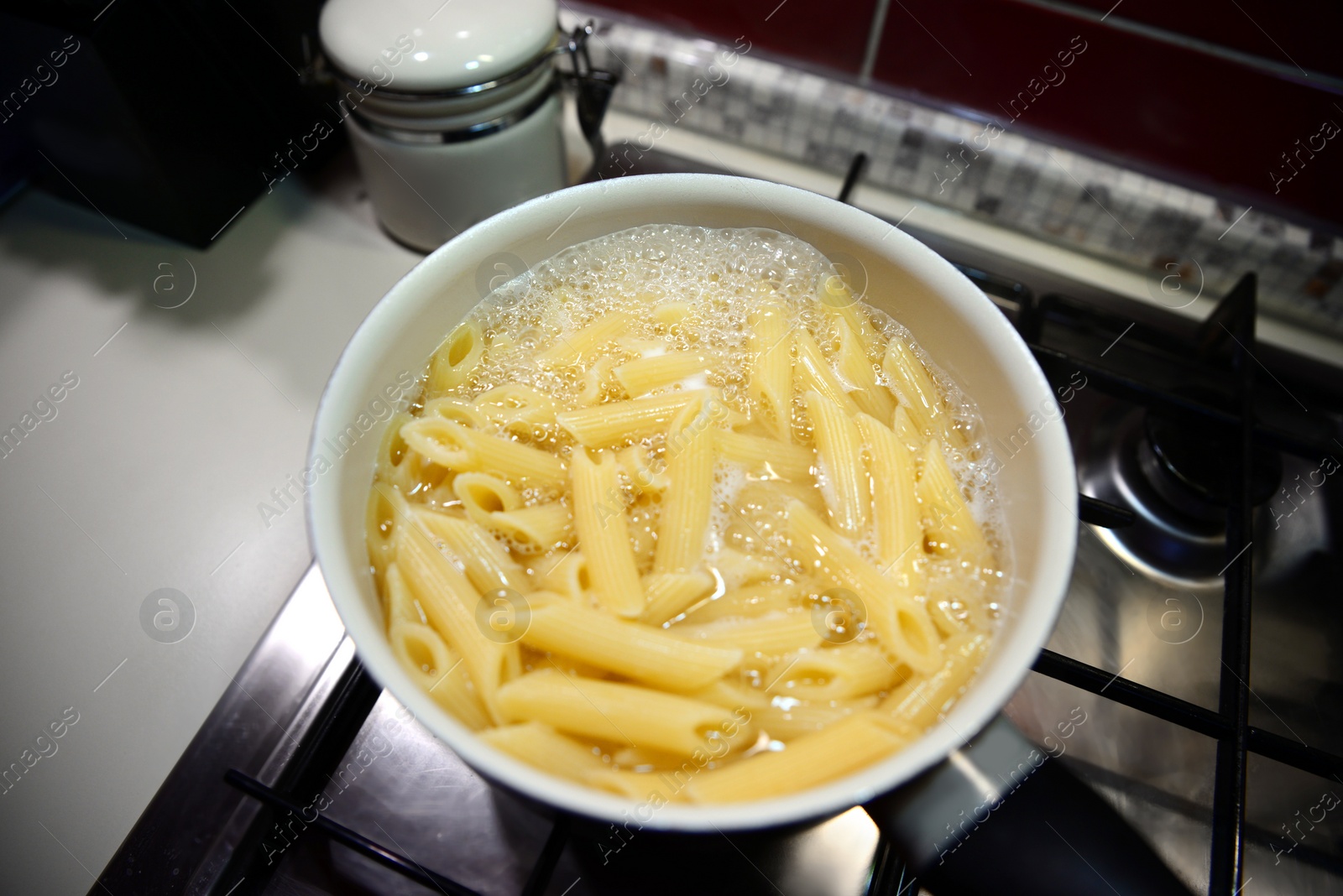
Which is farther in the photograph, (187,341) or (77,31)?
(187,341)

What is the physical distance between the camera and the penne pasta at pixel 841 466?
57 centimetres

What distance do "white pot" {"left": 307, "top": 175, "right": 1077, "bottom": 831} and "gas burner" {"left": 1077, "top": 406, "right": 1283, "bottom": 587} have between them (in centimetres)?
27

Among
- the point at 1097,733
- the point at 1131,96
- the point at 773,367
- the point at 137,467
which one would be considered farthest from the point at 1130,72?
the point at 137,467

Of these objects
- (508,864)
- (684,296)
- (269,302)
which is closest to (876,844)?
(508,864)

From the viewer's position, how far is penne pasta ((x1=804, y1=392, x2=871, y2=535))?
57 cm

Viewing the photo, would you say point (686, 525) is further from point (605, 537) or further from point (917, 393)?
point (917, 393)

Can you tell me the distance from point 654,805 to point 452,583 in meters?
0.21

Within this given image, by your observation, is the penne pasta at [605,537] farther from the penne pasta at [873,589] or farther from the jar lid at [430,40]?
the jar lid at [430,40]

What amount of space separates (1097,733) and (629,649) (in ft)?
1.32

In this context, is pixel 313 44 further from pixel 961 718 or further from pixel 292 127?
pixel 961 718

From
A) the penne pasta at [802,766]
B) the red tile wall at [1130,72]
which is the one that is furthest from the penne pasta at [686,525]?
the red tile wall at [1130,72]

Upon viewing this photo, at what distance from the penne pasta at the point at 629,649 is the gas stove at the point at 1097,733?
0.32ft

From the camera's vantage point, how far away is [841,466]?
581 mm

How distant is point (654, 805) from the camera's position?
36cm
